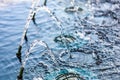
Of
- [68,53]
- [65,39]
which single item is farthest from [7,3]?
[68,53]

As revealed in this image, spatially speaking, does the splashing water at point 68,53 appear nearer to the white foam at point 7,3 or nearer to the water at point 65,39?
the water at point 65,39

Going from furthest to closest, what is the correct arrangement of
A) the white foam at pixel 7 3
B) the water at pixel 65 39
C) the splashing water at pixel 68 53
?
1. the white foam at pixel 7 3
2. the water at pixel 65 39
3. the splashing water at pixel 68 53

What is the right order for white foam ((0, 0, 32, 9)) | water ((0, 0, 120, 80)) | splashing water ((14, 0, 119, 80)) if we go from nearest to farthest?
splashing water ((14, 0, 119, 80))
water ((0, 0, 120, 80))
white foam ((0, 0, 32, 9))

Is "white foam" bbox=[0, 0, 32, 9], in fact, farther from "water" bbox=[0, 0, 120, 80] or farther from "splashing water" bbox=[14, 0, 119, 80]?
"splashing water" bbox=[14, 0, 119, 80]

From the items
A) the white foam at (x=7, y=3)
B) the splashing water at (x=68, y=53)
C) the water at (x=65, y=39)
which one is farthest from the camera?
the white foam at (x=7, y=3)

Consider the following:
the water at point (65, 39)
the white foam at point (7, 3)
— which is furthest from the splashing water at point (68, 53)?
the white foam at point (7, 3)

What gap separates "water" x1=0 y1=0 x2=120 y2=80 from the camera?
7473 millimetres

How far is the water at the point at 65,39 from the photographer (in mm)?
7473

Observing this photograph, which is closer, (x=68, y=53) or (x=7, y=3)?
(x=68, y=53)

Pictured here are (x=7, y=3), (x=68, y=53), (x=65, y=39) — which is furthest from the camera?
(x=7, y=3)

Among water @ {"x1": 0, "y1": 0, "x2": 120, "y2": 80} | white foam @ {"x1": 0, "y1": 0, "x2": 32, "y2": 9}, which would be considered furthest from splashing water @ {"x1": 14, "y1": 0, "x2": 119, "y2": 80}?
white foam @ {"x1": 0, "y1": 0, "x2": 32, "y2": 9}

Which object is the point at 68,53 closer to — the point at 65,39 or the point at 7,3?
the point at 65,39

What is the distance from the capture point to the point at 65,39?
918cm

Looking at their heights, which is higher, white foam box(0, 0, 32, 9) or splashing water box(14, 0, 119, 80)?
white foam box(0, 0, 32, 9)
